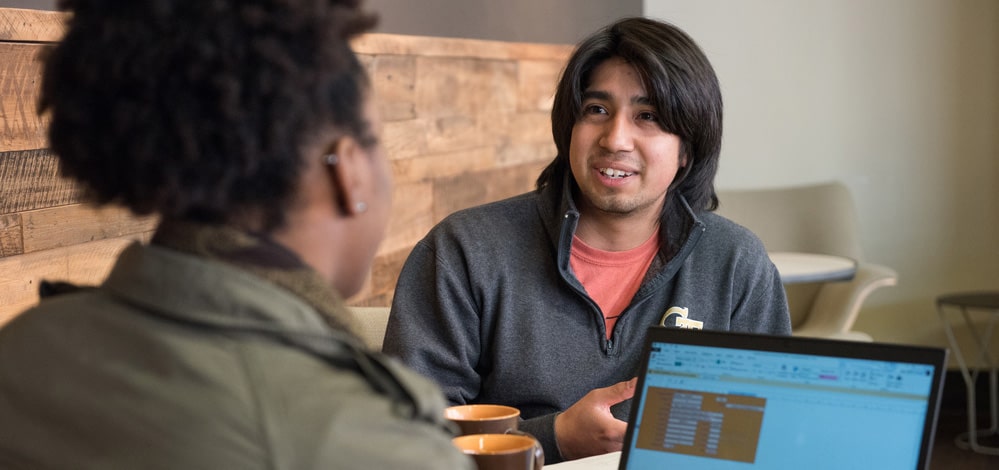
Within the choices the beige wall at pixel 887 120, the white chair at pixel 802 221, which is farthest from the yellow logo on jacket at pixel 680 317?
the beige wall at pixel 887 120

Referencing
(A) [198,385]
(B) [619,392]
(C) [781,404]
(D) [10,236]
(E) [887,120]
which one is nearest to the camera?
(A) [198,385]

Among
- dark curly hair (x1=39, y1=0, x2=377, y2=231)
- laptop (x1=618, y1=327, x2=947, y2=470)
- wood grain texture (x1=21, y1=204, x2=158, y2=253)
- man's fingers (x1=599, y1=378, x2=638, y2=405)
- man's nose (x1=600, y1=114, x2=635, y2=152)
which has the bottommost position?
man's fingers (x1=599, y1=378, x2=638, y2=405)

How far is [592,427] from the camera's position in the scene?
→ 152cm

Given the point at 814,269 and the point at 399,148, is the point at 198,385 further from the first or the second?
the point at 814,269

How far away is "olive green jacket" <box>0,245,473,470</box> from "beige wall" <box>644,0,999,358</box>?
4501 mm

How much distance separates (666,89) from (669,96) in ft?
0.05

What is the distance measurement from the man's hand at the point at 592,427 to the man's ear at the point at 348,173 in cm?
71

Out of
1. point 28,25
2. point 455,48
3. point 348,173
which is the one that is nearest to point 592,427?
point 348,173

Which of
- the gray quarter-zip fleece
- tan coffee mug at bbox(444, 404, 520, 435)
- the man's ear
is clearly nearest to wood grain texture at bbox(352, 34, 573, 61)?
the gray quarter-zip fleece

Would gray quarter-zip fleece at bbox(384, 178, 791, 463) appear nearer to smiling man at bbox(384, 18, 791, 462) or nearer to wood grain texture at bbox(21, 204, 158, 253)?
smiling man at bbox(384, 18, 791, 462)

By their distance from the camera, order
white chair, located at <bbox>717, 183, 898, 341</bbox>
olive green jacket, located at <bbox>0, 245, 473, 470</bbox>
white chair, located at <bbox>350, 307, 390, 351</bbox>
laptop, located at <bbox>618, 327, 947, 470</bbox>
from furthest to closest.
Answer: white chair, located at <bbox>717, 183, 898, 341</bbox>
white chair, located at <bbox>350, 307, 390, 351</bbox>
laptop, located at <bbox>618, 327, 947, 470</bbox>
olive green jacket, located at <bbox>0, 245, 473, 470</bbox>

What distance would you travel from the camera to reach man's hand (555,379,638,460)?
1489 mm

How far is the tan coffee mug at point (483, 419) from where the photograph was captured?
1.18m

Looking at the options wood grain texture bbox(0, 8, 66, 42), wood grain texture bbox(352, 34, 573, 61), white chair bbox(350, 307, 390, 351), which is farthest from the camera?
→ wood grain texture bbox(352, 34, 573, 61)
